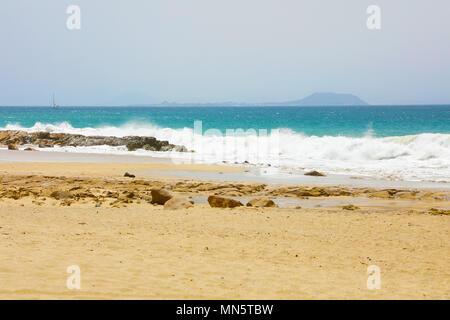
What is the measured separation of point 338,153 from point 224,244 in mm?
23221

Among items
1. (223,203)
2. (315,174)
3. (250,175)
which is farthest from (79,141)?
(223,203)

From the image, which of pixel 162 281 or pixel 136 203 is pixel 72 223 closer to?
pixel 136 203

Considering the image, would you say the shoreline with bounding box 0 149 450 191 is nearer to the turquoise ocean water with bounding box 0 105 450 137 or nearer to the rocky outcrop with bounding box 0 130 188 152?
the rocky outcrop with bounding box 0 130 188 152

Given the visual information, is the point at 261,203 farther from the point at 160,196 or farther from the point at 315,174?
the point at 315,174

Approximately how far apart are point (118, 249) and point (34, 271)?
1839 millimetres

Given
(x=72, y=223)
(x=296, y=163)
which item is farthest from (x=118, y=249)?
(x=296, y=163)

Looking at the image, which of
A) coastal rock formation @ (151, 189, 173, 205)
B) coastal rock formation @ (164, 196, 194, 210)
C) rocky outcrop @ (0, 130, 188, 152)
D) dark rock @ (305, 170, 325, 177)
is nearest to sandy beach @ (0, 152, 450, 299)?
coastal rock formation @ (151, 189, 173, 205)

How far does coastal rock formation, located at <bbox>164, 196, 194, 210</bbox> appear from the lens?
525 inches

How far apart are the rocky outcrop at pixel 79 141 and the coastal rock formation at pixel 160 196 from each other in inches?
830

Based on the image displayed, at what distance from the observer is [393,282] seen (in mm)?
7340

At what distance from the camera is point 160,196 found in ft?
46.6
